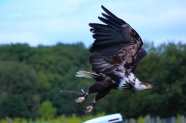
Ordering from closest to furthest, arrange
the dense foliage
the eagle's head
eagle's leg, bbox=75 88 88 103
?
eagle's leg, bbox=75 88 88 103
the eagle's head
the dense foliage

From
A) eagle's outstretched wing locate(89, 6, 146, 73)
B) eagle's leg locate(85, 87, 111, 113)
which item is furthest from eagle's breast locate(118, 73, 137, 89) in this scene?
eagle's outstretched wing locate(89, 6, 146, 73)

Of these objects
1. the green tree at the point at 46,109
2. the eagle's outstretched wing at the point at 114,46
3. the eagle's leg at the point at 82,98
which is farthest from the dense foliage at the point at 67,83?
the eagle's leg at the point at 82,98

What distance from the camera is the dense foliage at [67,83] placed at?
4959 centimetres

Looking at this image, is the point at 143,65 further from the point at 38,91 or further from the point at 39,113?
the point at 38,91

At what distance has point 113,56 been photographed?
979cm

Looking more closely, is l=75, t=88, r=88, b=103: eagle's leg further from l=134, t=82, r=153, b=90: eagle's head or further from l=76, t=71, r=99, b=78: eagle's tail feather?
l=134, t=82, r=153, b=90: eagle's head

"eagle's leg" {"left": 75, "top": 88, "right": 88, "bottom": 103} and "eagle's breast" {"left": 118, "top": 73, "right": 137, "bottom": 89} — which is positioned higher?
"eagle's breast" {"left": 118, "top": 73, "right": 137, "bottom": 89}

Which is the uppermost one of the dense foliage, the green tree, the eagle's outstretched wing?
the eagle's outstretched wing

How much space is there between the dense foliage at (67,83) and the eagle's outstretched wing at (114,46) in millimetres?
13451

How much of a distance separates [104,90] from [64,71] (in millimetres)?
87742

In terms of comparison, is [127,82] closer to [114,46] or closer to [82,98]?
[82,98]

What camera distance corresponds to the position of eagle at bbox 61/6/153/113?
30.6ft

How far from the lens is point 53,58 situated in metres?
99.1

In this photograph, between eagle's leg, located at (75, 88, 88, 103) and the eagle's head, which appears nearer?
eagle's leg, located at (75, 88, 88, 103)
